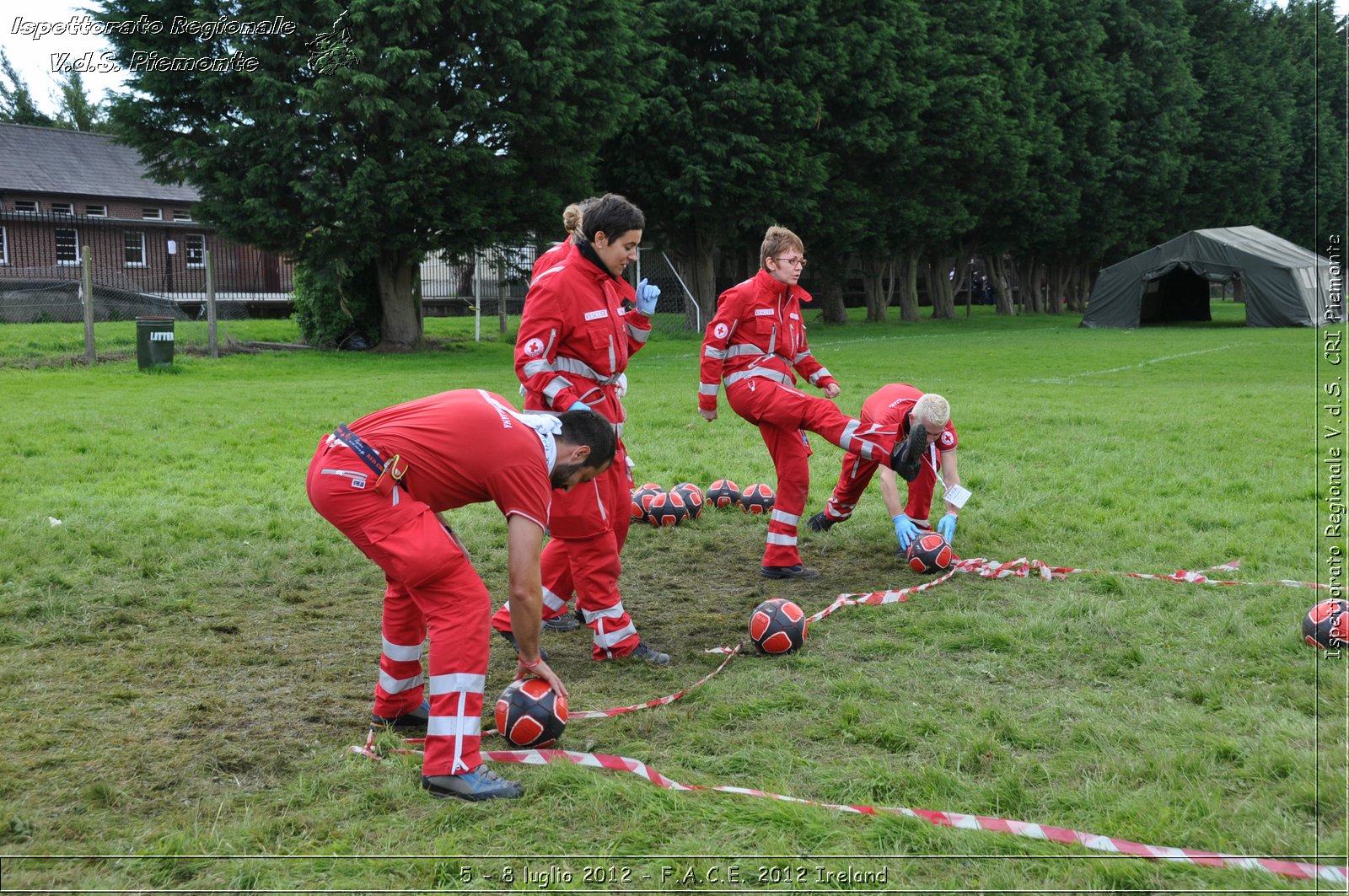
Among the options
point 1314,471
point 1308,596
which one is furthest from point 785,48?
point 1308,596

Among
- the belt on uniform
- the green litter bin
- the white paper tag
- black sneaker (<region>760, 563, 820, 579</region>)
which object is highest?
the green litter bin

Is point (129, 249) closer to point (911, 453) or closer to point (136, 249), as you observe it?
point (136, 249)

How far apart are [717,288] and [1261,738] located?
1444 inches

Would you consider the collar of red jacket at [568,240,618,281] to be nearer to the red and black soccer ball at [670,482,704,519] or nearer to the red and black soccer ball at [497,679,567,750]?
the red and black soccer ball at [497,679,567,750]

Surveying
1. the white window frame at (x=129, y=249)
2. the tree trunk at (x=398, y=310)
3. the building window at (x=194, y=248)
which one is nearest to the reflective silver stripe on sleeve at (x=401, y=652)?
the tree trunk at (x=398, y=310)

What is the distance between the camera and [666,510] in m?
9.39

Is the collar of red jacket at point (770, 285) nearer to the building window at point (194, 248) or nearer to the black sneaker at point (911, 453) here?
the black sneaker at point (911, 453)

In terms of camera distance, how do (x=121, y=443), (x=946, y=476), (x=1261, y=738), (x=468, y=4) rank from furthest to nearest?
(x=468, y=4)
(x=121, y=443)
(x=946, y=476)
(x=1261, y=738)

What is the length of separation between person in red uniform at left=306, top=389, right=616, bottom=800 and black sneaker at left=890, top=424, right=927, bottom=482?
3243 millimetres

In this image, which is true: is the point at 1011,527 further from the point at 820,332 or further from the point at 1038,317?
the point at 1038,317

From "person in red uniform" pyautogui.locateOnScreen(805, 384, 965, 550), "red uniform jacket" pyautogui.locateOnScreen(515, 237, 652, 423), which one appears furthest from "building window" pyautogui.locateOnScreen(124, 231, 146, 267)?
"red uniform jacket" pyautogui.locateOnScreen(515, 237, 652, 423)

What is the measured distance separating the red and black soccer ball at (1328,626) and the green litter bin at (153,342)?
18789mm

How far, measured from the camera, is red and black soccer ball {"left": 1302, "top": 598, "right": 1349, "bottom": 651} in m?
5.73

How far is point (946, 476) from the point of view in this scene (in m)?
8.59
